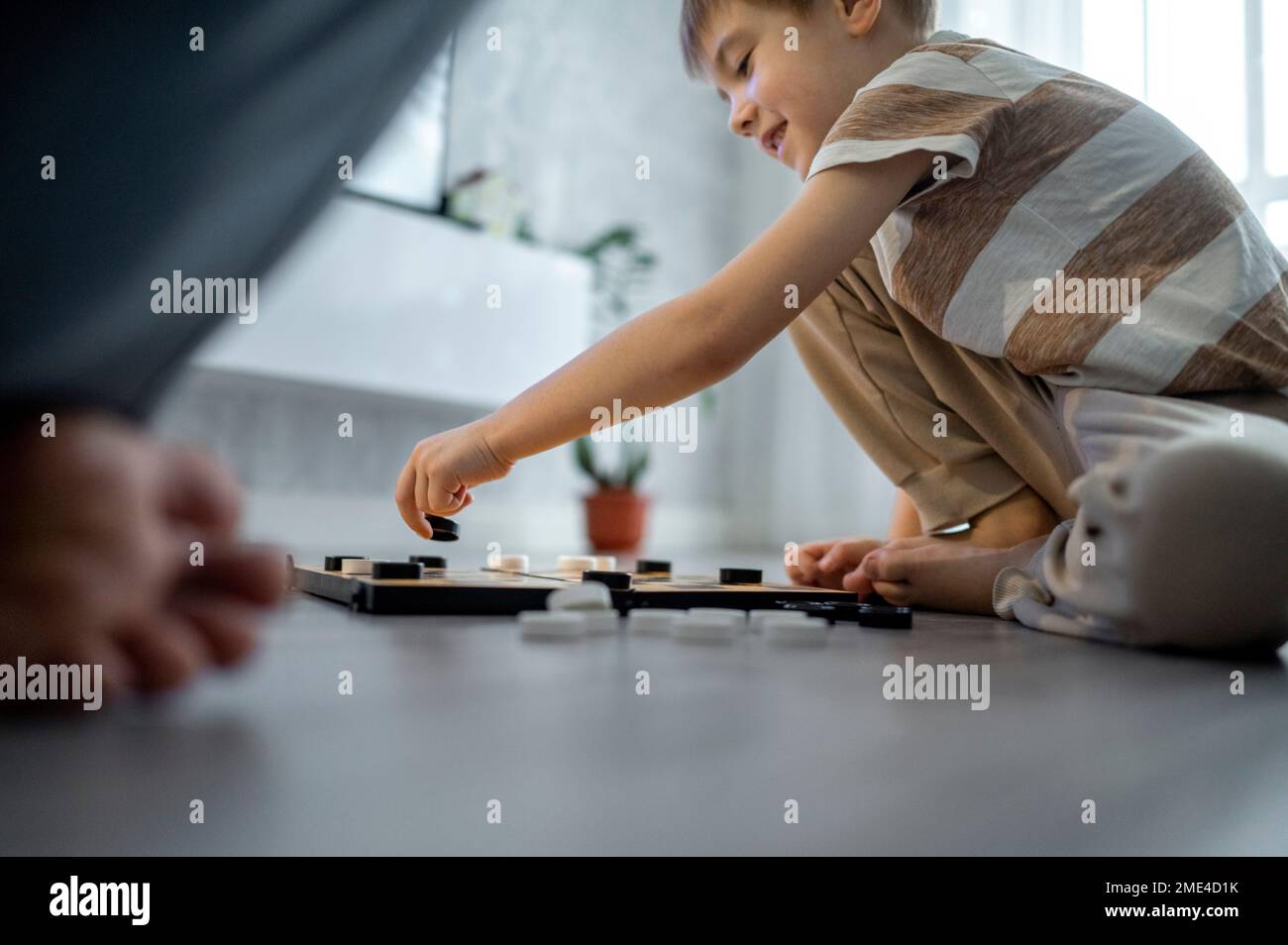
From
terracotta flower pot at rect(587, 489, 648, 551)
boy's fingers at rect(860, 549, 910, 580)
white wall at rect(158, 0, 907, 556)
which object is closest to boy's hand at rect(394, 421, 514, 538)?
boy's fingers at rect(860, 549, 910, 580)

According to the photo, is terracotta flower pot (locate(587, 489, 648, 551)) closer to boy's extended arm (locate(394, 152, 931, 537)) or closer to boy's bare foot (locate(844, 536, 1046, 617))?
boy's bare foot (locate(844, 536, 1046, 617))

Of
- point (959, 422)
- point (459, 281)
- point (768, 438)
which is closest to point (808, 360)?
point (959, 422)

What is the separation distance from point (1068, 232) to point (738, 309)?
265 mm

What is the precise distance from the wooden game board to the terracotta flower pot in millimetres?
1795

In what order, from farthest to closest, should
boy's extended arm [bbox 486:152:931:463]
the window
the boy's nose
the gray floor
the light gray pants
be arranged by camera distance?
the window < the boy's nose < boy's extended arm [bbox 486:152:931:463] < the light gray pants < the gray floor

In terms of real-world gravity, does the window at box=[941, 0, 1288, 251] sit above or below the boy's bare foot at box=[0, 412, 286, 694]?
above

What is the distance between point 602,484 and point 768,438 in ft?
3.47

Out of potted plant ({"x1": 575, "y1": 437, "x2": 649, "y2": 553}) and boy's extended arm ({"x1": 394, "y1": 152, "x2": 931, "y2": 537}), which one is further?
potted plant ({"x1": 575, "y1": 437, "x2": 649, "y2": 553})

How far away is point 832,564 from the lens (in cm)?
96

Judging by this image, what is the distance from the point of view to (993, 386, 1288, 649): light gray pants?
1.80 feet

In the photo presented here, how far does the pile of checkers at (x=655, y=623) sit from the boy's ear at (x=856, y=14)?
21.9 inches

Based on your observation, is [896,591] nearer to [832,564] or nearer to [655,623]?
[832,564]
